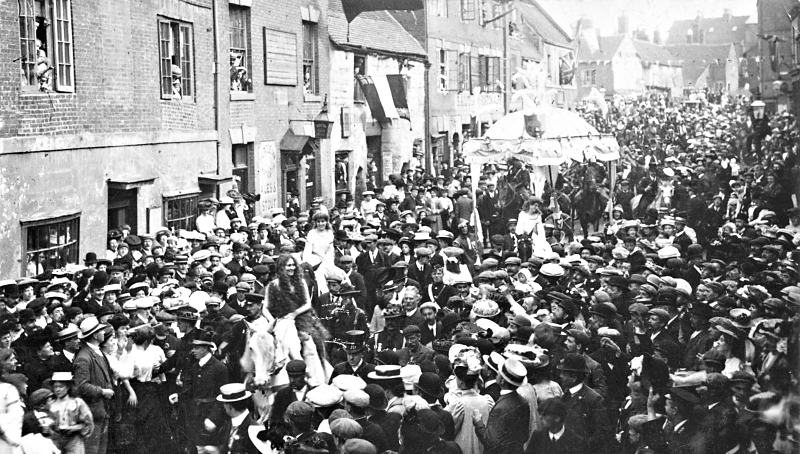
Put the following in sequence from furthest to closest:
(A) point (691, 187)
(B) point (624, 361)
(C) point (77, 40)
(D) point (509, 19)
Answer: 1. (D) point (509, 19)
2. (A) point (691, 187)
3. (C) point (77, 40)
4. (B) point (624, 361)

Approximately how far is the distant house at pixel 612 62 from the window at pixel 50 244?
177ft

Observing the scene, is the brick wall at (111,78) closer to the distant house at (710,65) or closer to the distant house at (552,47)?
the distant house at (552,47)

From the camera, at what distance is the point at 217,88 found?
20.6 metres

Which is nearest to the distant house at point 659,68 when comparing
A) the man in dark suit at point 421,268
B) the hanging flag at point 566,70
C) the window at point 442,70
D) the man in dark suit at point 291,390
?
the hanging flag at point 566,70

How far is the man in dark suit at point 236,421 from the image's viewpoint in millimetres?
7762

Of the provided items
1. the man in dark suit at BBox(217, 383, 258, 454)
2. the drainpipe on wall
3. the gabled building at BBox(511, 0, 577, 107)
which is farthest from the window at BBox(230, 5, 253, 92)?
the gabled building at BBox(511, 0, 577, 107)

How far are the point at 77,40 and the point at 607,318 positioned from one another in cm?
1012

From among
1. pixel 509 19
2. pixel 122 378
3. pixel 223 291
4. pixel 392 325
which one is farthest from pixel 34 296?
pixel 509 19

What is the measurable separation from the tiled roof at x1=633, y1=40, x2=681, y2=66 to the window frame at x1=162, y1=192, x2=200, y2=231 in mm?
50831

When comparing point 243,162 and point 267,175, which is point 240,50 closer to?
point 243,162

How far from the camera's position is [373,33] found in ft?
101

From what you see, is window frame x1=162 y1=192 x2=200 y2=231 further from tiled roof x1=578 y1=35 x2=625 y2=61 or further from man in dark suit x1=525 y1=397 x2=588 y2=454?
tiled roof x1=578 y1=35 x2=625 y2=61

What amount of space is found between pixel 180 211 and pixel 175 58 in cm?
305

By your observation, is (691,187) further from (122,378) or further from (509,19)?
(509,19)
